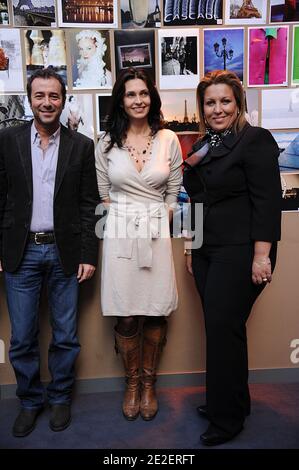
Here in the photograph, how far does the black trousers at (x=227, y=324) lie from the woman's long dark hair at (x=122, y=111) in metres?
0.65

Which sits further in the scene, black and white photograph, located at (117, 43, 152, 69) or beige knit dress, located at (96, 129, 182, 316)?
black and white photograph, located at (117, 43, 152, 69)

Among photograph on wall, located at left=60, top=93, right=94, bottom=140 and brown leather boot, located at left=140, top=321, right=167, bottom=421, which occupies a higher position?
photograph on wall, located at left=60, top=93, right=94, bottom=140

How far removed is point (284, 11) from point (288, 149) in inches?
27.2

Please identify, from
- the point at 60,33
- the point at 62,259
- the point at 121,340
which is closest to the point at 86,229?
the point at 62,259

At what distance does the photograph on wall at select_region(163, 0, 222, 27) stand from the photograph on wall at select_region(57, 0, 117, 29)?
27 cm

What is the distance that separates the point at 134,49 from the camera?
7.10 ft

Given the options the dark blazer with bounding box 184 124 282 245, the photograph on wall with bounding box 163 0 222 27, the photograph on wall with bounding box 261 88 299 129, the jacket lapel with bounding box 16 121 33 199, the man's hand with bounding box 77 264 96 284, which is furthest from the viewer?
the photograph on wall with bounding box 261 88 299 129

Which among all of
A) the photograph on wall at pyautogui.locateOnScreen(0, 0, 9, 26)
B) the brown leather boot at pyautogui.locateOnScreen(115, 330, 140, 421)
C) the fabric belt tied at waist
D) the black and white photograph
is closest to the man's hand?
the fabric belt tied at waist

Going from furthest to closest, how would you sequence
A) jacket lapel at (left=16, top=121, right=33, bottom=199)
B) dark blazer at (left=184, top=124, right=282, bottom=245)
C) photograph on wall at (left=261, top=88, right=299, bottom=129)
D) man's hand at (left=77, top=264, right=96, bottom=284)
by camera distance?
photograph on wall at (left=261, top=88, right=299, bottom=129)
man's hand at (left=77, top=264, right=96, bottom=284)
jacket lapel at (left=16, top=121, right=33, bottom=199)
dark blazer at (left=184, top=124, right=282, bottom=245)

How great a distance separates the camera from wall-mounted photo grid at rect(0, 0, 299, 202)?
2107 mm

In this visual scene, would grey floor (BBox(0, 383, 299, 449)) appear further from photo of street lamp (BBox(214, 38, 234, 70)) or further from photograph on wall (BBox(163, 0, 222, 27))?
photograph on wall (BBox(163, 0, 222, 27))

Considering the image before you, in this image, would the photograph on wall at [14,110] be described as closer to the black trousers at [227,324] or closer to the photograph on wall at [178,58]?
the photograph on wall at [178,58]

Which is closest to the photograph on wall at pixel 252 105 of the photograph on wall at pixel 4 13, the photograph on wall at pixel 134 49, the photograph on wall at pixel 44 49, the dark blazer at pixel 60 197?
the photograph on wall at pixel 134 49

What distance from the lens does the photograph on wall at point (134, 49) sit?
2.15 m
